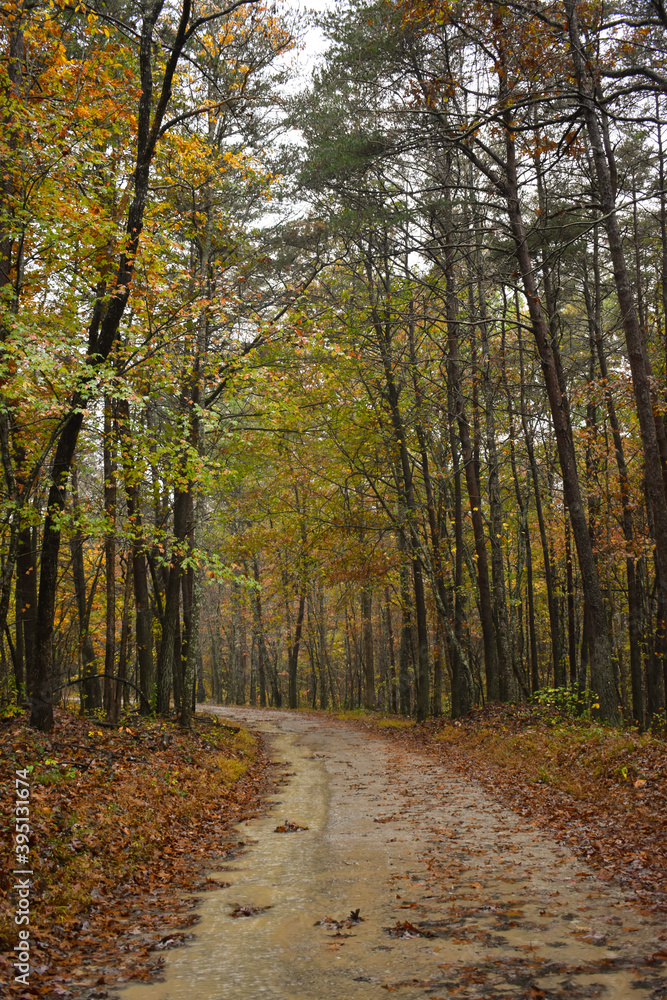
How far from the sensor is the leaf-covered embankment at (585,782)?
6230mm

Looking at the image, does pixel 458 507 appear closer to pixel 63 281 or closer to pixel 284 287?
pixel 284 287

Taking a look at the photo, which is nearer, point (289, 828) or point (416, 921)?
→ point (416, 921)

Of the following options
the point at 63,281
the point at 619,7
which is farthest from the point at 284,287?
the point at 619,7

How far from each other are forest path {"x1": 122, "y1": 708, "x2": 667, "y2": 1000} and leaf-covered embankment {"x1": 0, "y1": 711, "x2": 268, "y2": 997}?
434mm

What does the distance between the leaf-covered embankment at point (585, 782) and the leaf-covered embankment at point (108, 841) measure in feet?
12.6

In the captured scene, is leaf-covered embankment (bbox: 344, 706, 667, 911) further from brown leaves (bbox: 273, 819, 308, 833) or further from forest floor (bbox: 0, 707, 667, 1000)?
brown leaves (bbox: 273, 819, 308, 833)

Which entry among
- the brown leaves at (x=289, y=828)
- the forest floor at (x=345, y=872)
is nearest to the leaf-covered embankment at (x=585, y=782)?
the forest floor at (x=345, y=872)

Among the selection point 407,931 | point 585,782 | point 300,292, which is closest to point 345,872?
point 407,931

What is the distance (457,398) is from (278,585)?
36.3ft

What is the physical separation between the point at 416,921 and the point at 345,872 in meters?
1.57

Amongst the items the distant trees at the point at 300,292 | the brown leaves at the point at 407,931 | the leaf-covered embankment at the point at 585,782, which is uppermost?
the distant trees at the point at 300,292

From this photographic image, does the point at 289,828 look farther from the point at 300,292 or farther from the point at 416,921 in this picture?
the point at 300,292

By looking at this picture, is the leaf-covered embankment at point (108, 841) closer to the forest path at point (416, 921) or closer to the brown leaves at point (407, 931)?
the forest path at point (416, 921)

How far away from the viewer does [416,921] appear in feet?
16.6
